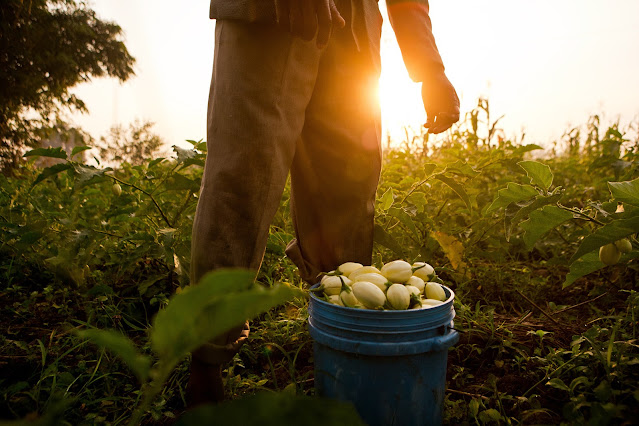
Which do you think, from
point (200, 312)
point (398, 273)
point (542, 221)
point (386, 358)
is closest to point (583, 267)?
point (542, 221)

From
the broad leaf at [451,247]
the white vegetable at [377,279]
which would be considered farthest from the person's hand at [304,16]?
the broad leaf at [451,247]

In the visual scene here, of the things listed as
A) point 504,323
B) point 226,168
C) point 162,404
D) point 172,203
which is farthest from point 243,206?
point 172,203

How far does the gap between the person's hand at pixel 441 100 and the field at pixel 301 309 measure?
Answer: 0.27 m

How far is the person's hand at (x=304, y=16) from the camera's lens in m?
1.19

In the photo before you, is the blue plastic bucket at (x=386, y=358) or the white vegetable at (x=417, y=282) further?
the white vegetable at (x=417, y=282)

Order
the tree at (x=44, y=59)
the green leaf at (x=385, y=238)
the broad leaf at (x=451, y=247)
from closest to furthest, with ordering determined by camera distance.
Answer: the green leaf at (x=385, y=238)
the broad leaf at (x=451, y=247)
the tree at (x=44, y=59)

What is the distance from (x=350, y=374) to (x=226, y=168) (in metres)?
0.69

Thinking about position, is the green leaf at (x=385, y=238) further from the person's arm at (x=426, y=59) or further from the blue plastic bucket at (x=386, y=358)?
the blue plastic bucket at (x=386, y=358)

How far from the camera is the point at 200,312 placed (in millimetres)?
469

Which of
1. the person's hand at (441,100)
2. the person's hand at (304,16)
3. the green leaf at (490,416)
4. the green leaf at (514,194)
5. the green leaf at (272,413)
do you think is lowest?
the green leaf at (490,416)

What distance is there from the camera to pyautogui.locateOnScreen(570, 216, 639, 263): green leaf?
3.55 feet

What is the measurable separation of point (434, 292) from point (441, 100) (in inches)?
36.5

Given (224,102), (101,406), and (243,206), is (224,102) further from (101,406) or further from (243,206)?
(101,406)

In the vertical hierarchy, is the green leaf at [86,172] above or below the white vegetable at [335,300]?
above
